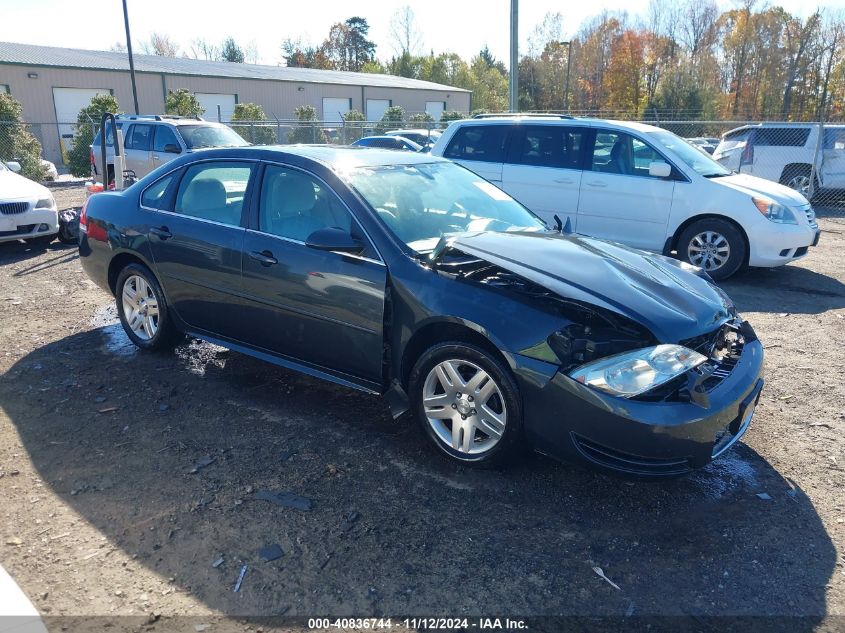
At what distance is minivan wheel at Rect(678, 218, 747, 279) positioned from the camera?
26.1 feet

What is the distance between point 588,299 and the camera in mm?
3240

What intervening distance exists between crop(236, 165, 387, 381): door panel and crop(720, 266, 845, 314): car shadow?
4.73 m

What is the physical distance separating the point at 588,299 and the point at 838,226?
11.8m

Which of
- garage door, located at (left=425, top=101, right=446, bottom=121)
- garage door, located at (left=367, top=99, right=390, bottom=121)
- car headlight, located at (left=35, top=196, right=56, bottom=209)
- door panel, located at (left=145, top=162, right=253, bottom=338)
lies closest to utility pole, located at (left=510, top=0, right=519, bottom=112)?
car headlight, located at (left=35, top=196, right=56, bottom=209)

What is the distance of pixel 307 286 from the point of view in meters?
4.02

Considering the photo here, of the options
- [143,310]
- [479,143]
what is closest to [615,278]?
[143,310]

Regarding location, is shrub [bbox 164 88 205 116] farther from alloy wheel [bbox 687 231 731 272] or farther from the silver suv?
alloy wheel [bbox 687 231 731 272]

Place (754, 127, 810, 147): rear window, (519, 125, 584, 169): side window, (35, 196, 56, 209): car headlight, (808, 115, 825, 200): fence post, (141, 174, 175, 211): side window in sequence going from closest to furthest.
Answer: (141, 174, 175, 211): side window, (519, 125, 584, 169): side window, (35, 196, 56, 209): car headlight, (808, 115, 825, 200): fence post, (754, 127, 810, 147): rear window

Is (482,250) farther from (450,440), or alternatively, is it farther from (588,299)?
(450,440)

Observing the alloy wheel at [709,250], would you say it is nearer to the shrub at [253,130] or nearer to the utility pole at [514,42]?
the utility pole at [514,42]

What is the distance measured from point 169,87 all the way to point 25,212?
85.9 ft

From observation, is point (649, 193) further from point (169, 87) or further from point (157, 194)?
point (169, 87)

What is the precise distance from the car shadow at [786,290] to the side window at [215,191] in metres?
5.19

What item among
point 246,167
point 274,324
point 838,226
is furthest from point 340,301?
point 838,226
